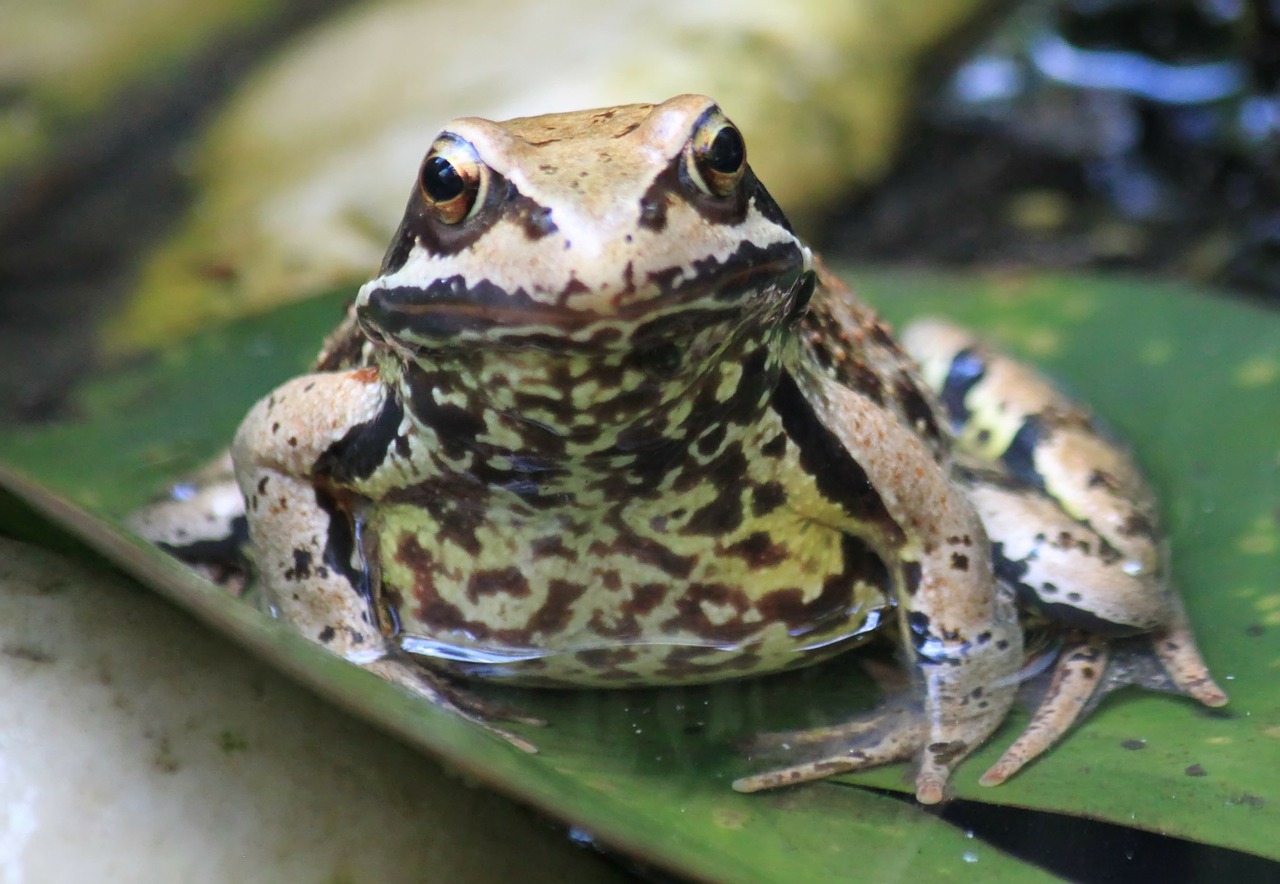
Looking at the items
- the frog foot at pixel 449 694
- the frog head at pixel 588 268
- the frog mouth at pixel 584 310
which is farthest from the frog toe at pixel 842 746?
the frog mouth at pixel 584 310

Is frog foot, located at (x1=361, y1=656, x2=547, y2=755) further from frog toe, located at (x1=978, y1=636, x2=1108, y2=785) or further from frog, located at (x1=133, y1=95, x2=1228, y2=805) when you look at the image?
frog toe, located at (x1=978, y1=636, x2=1108, y2=785)

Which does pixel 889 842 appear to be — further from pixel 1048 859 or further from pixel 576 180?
pixel 576 180

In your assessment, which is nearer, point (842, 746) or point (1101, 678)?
point (842, 746)

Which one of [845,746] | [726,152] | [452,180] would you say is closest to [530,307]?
[452,180]

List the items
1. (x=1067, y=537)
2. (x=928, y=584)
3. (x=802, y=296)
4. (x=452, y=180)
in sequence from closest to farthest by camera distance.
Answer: (x=452, y=180), (x=802, y=296), (x=928, y=584), (x=1067, y=537)

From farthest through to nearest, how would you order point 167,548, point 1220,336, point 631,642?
point 1220,336 < point 167,548 < point 631,642

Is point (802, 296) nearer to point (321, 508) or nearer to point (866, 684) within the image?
point (866, 684)

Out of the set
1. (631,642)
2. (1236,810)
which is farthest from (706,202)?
(1236,810)
